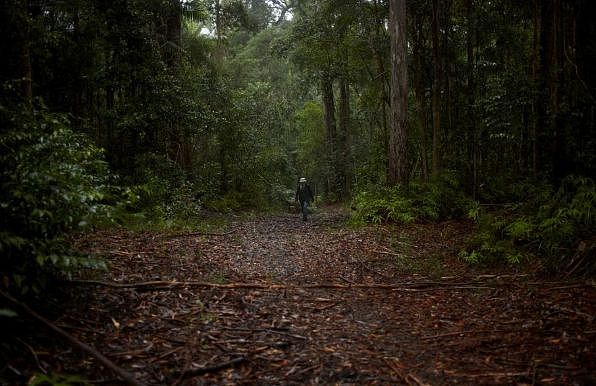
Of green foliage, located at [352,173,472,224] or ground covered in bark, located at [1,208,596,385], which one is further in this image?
green foliage, located at [352,173,472,224]

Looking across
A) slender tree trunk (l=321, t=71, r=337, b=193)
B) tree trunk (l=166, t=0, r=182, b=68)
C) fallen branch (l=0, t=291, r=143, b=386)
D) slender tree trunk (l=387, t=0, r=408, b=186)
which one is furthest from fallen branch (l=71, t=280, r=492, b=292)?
slender tree trunk (l=321, t=71, r=337, b=193)

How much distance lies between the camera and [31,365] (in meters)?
3.30

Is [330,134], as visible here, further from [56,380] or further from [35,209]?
[56,380]

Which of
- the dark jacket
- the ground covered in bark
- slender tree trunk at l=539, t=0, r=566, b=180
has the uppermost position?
slender tree trunk at l=539, t=0, r=566, b=180

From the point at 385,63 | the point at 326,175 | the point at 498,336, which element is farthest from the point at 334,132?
the point at 498,336

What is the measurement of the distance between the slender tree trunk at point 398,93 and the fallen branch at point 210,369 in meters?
9.92

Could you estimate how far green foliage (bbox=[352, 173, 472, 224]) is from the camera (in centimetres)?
1145

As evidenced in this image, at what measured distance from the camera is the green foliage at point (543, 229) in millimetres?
6680

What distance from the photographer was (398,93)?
520 inches

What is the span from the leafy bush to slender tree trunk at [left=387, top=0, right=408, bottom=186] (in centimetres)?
1000

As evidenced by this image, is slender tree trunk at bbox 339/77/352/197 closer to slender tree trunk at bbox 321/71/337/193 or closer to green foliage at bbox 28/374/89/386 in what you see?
slender tree trunk at bbox 321/71/337/193

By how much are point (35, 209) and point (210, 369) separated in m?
1.98

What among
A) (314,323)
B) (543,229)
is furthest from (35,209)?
(543,229)

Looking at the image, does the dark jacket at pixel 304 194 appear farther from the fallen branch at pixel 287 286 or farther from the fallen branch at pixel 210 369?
the fallen branch at pixel 210 369
